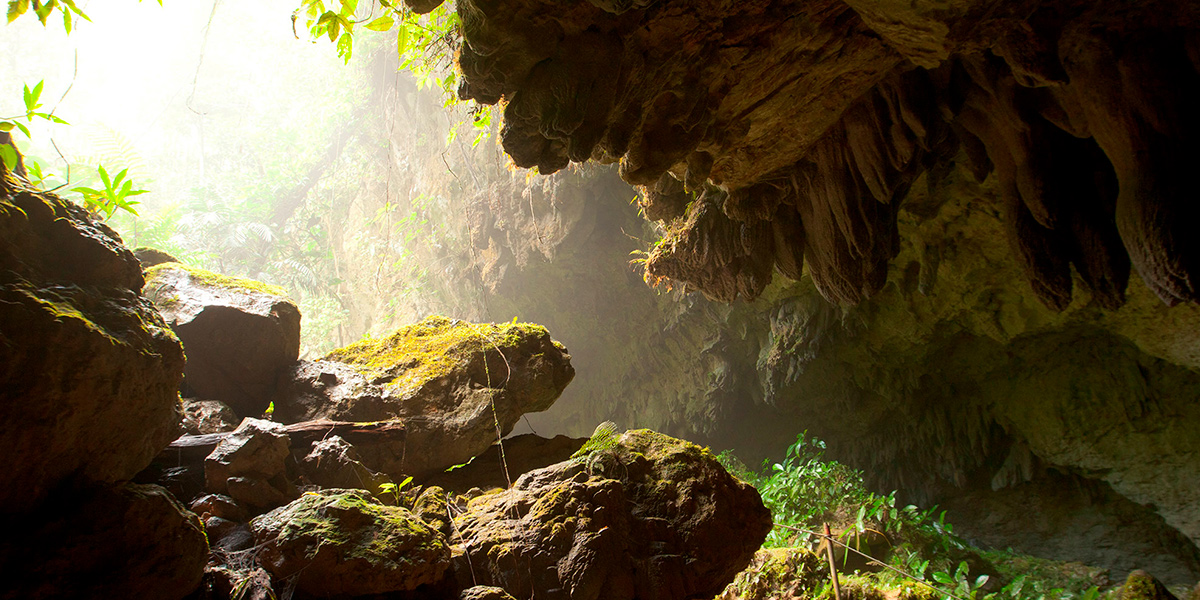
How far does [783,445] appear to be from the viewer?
8.76m

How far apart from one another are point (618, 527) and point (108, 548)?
1.78m

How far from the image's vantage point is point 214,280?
345 cm

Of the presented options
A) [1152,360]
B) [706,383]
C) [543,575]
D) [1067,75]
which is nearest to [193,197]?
[706,383]

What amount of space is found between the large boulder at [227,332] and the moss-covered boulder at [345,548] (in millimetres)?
1334

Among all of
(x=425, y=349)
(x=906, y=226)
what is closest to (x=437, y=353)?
(x=425, y=349)

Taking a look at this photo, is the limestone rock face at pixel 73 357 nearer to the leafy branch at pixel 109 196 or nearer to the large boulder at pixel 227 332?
the leafy branch at pixel 109 196

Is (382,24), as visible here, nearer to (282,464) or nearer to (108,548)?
(282,464)

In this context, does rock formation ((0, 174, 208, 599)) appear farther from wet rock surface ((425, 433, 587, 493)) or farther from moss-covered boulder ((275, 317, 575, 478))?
wet rock surface ((425, 433, 587, 493))

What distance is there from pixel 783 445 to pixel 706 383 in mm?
1519

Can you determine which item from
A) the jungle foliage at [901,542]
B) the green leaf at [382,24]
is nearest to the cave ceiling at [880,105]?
the green leaf at [382,24]

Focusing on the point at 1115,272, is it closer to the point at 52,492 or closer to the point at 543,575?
the point at 543,575

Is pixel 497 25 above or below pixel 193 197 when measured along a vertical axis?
below

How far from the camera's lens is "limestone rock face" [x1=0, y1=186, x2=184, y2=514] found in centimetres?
161

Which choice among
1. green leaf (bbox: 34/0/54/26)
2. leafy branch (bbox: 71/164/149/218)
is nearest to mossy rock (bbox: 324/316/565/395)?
leafy branch (bbox: 71/164/149/218)
